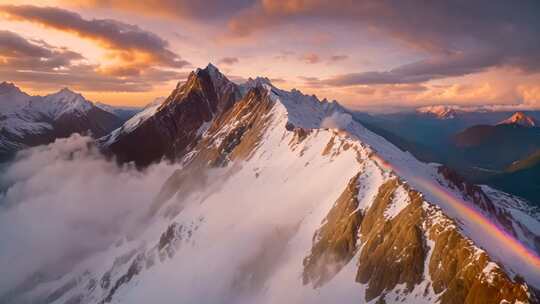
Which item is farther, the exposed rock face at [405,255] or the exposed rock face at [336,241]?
the exposed rock face at [336,241]

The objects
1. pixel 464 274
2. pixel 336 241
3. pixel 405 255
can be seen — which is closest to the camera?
pixel 464 274

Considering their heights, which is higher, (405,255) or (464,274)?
(464,274)

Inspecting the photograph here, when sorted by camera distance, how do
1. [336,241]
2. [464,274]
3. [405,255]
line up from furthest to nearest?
[336,241] < [405,255] < [464,274]

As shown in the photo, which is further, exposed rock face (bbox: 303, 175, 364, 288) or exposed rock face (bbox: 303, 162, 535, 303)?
exposed rock face (bbox: 303, 175, 364, 288)

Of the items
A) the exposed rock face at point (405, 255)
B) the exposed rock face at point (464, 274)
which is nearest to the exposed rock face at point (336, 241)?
the exposed rock face at point (405, 255)

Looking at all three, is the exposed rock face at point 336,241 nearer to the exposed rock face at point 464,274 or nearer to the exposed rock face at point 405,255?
the exposed rock face at point 405,255

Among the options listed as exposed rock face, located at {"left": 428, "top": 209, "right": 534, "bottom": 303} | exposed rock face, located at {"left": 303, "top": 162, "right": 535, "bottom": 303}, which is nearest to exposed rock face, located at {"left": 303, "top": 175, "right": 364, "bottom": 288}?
exposed rock face, located at {"left": 303, "top": 162, "right": 535, "bottom": 303}

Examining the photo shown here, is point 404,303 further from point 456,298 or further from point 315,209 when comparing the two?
point 315,209

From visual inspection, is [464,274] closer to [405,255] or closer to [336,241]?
[405,255]

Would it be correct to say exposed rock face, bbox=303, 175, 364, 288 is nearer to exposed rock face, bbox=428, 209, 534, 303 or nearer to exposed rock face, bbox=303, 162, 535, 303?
exposed rock face, bbox=303, 162, 535, 303

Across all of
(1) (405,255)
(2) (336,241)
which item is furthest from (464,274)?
(2) (336,241)

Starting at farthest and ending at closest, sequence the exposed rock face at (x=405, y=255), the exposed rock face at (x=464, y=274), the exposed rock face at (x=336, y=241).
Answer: the exposed rock face at (x=336, y=241)
the exposed rock face at (x=405, y=255)
the exposed rock face at (x=464, y=274)
